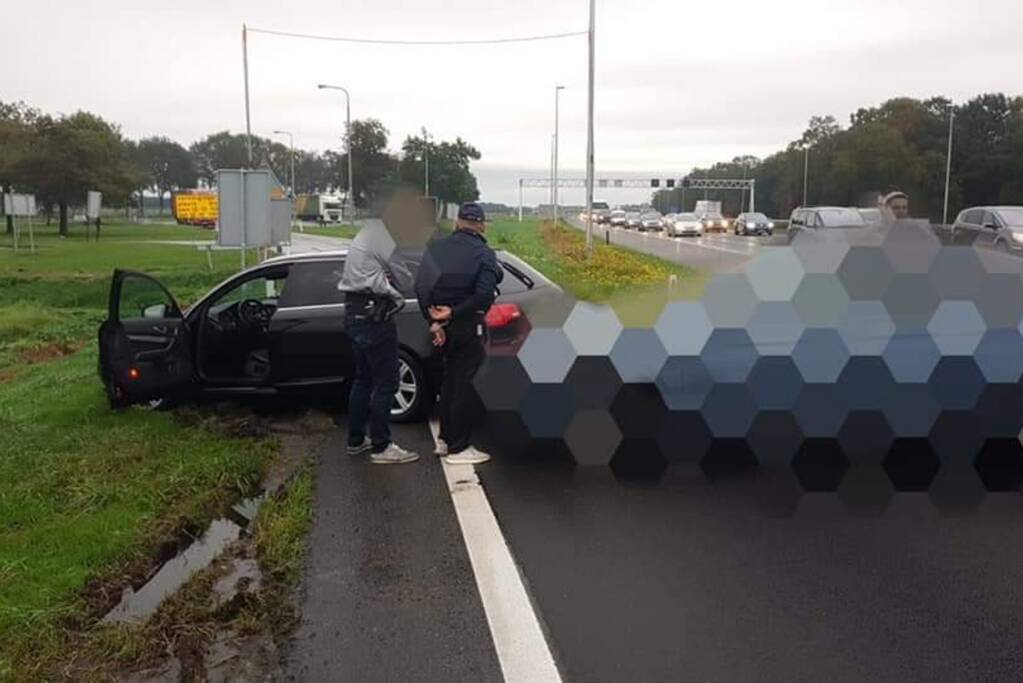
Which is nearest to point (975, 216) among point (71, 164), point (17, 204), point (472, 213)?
point (472, 213)

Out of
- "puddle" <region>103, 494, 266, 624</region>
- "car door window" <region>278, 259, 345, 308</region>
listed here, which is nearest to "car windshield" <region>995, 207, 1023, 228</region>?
"car door window" <region>278, 259, 345, 308</region>

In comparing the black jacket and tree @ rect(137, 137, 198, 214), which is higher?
tree @ rect(137, 137, 198, 214)

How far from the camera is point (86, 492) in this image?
5.63 metres

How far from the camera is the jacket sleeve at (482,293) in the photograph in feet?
20.0

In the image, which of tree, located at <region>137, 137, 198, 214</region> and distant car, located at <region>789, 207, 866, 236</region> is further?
tree, located at <region>137, 137, 198, 214</region>

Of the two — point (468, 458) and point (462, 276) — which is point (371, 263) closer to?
point (462, 276)

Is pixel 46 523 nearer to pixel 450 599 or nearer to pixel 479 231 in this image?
pixel 450 599

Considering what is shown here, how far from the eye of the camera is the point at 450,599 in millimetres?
4082

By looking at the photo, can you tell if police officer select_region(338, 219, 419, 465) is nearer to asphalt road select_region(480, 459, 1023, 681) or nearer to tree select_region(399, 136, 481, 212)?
asphalt road select_region(480, 459, 1023, 681)

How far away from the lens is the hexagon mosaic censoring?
512 cm

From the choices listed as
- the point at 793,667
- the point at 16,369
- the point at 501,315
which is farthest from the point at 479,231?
the point at 16,369

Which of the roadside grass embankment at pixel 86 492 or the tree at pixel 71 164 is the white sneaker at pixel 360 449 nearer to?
the roadside grass embankment at pixel 86 492

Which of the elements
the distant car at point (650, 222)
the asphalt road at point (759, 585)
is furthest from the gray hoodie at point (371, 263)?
the distant car at point (650, 222)

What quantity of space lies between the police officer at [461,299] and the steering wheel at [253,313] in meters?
2.65
